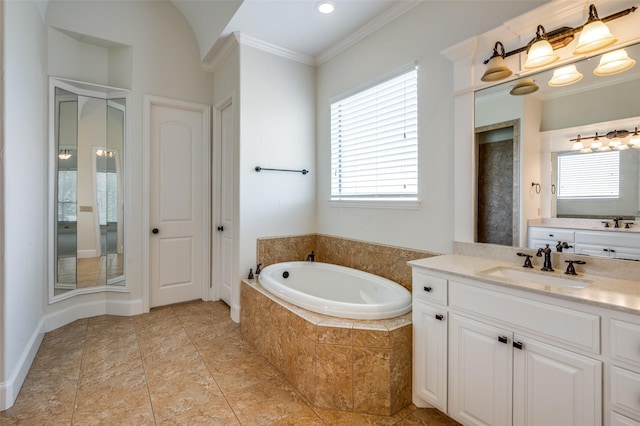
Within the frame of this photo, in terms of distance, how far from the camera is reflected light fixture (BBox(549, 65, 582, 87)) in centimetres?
158

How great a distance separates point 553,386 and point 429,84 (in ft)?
6.32

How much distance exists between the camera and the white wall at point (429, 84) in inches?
79.1

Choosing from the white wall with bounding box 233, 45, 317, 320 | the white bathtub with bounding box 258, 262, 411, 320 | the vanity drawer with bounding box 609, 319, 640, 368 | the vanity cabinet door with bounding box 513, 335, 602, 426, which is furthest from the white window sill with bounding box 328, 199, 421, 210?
the vanity drawer with bounding box 609, 319, 640, 368

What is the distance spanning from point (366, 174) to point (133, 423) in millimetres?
2395

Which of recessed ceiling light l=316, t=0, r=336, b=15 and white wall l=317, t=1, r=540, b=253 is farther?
recessed ceiling light l=316, t=0, r=336, b=15

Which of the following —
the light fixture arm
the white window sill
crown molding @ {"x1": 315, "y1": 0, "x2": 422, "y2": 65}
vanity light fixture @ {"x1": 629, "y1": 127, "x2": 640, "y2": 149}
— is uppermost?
crown molding @ {"x1": 315, "y1": 0, "x2": 422, "y2": 65}

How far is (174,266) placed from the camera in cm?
343

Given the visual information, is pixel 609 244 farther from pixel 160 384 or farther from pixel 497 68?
pixel 160 384

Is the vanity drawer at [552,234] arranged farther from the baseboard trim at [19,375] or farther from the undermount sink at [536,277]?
the baseboard trim at [19,375]

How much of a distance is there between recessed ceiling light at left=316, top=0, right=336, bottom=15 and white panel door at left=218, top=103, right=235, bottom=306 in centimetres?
132

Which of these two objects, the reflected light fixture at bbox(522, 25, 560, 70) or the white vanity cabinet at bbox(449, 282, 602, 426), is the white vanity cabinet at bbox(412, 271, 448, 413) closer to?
the white vanity cabinet at bbox(449, 282, 602, 426)

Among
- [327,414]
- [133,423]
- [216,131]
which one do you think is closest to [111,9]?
[216,131]

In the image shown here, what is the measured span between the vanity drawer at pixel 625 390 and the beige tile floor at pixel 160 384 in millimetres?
802

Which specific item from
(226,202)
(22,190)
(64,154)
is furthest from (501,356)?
(64,154)
